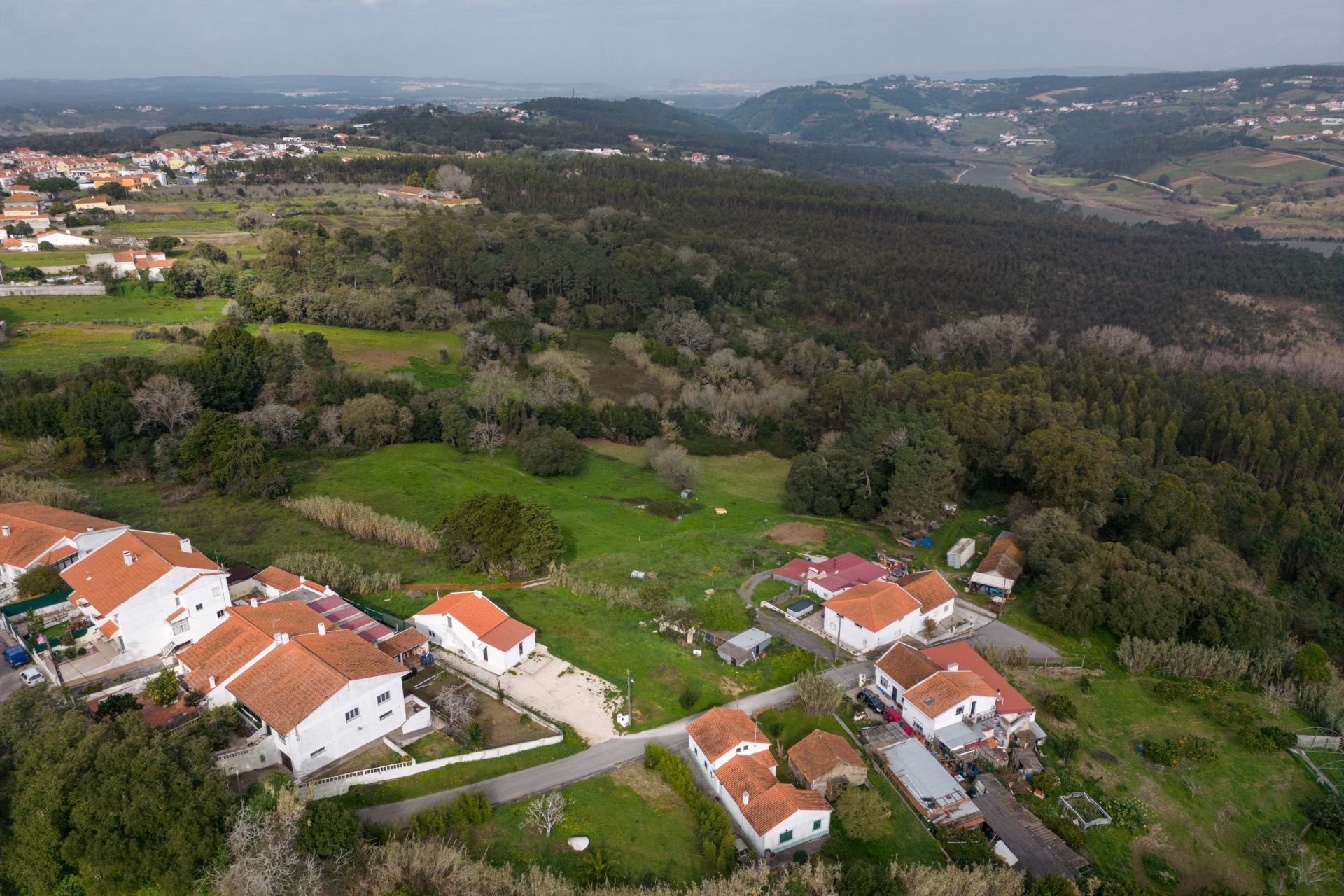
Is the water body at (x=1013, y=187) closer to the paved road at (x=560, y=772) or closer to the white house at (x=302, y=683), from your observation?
A: the paved road at (x=560, y=772)

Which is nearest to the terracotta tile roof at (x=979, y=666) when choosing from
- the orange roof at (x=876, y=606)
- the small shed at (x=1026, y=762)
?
the small shed at (x=1026, y=762)

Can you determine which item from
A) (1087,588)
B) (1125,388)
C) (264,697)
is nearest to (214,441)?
(264,697)

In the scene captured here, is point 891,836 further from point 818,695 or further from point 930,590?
point 930,590

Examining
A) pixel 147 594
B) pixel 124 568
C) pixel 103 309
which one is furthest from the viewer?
pixel 103 309

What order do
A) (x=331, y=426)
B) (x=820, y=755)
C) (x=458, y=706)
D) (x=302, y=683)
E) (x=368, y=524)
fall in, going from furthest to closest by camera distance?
(x=331, y=426) < (x=368, y=524) < (x=458, y=706) < (x=820, y=755) < (x=302, y=683)

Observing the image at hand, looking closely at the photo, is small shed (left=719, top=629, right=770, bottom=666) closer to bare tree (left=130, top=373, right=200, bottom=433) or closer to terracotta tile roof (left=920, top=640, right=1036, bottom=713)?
terracotta tile roof (left=920, top=640, right=1036, bottom=713)

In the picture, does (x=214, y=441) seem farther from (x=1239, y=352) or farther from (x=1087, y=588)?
(x=1239, y=352)

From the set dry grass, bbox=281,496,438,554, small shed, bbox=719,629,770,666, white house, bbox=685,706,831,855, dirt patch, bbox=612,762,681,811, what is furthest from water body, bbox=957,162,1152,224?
dirt patch, bbox=612,762,681,811

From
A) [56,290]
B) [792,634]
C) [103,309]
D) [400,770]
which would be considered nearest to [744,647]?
[792,634]
